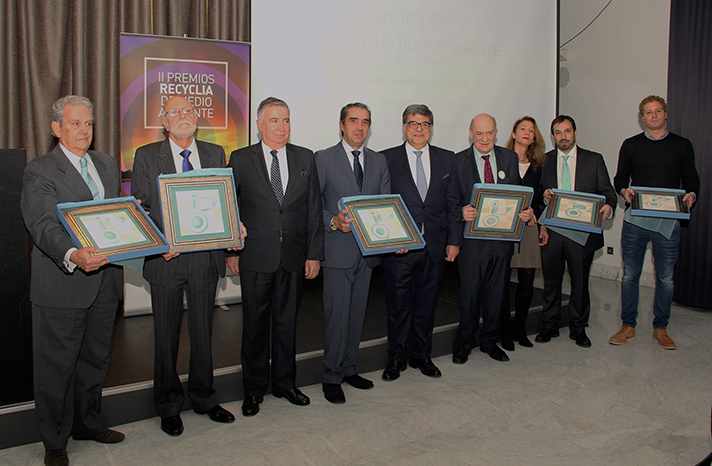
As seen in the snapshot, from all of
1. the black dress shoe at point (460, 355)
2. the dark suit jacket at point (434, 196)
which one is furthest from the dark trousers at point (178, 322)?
the black dress shoe at point (460, 355)

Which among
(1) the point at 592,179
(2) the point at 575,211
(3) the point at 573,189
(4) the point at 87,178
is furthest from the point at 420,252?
(4) the point at 87,178

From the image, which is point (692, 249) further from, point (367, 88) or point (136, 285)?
point (136, 285)

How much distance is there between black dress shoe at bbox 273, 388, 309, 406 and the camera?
Result: 120 inches

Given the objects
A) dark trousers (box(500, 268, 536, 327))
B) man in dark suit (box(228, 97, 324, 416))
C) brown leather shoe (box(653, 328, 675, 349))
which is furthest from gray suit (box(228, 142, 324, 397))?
brown leather shoe (box(653, 328, 675, 349))

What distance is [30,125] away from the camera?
171 inches

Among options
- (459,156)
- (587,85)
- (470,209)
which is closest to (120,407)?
(470,209)

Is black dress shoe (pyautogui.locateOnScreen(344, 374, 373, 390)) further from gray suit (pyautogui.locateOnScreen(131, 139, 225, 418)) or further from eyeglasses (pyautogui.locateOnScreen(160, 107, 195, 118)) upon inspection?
eyeglasses (pyautogui.locateOnScreen(160, 107, 195, 118))

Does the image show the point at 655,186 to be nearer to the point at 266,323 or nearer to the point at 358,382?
the point at 358,382

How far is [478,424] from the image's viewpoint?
289 centimetres

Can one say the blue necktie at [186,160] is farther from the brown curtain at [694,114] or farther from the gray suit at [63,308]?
the brown curtain at [694,114]

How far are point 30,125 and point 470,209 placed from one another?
12.1 feet

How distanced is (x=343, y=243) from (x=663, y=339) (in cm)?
287

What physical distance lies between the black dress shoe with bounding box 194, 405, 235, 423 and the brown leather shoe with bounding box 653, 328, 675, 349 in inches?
134

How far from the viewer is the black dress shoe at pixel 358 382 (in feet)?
10.9
